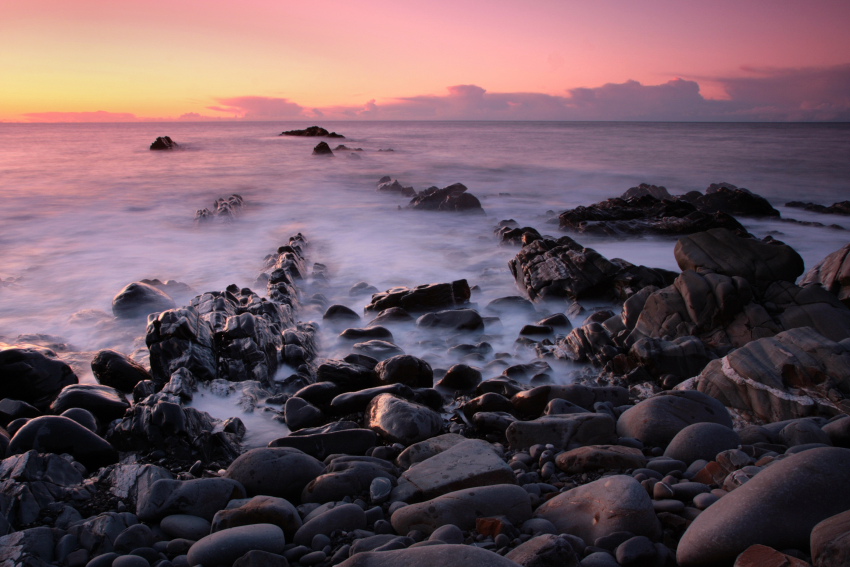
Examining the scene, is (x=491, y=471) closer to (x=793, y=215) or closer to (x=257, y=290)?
(x=257, y=290)

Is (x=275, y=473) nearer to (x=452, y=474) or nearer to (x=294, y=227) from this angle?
(x=452, y=474)

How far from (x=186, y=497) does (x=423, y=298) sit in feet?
13.1

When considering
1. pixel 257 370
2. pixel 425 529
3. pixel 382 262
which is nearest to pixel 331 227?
pixel 382 262

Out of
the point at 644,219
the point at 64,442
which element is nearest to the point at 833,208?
the point at 644,219

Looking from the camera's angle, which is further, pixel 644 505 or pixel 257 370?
pixel 257 370

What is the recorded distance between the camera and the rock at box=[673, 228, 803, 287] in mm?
5129

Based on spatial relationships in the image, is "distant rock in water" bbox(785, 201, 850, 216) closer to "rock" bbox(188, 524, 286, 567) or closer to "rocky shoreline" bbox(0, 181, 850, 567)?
"rocky shoreline" bbox(0, 181, 850, 567)

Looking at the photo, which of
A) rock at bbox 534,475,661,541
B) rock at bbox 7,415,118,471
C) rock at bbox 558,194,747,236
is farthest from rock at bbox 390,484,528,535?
rock at bbox 558,194,747,236

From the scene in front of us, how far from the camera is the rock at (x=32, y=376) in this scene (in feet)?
12.7

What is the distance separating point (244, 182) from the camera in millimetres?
18828

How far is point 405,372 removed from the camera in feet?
14.1

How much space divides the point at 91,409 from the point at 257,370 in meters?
1.22

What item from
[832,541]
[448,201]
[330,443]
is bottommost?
[330,443]

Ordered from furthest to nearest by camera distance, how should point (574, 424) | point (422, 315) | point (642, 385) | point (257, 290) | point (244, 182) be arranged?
point (244, 182)
point (257, 290)
point (422, 315)
point (642, 385)
point (574, 424)
